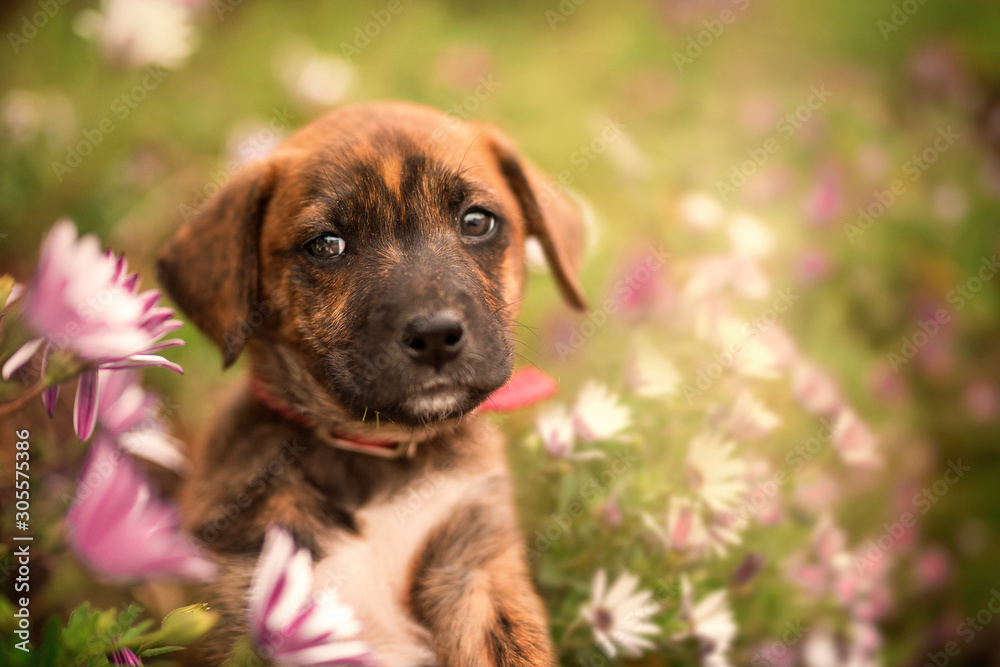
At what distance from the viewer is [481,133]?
284 centimetres

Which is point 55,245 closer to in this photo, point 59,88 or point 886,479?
point 59,88

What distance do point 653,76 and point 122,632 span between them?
4.30m

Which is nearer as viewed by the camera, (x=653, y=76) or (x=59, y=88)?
(x=59, y=88)

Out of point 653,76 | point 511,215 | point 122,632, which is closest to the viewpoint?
point 122,632

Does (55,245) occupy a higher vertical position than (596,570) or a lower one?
higher

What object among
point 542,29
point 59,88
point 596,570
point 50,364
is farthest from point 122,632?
point 542,29

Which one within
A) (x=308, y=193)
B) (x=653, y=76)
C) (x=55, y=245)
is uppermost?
(x=55, y=245)

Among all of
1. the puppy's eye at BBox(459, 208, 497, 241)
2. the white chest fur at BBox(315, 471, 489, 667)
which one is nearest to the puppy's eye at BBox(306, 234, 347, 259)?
the puppy's eye at BBox(459, 208, 497, 241)

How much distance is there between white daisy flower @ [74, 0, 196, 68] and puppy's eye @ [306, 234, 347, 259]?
1.81 metres

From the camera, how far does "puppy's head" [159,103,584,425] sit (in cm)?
215

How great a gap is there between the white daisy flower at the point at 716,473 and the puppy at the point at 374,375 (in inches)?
25.9

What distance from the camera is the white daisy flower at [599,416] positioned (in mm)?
2443

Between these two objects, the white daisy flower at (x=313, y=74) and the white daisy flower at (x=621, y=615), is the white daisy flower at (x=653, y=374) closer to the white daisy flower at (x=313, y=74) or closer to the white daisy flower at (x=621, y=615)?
the white daisy flower at (x=621, y=615)

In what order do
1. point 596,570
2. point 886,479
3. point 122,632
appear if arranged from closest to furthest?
point 122,632 < point 596,570 < point 886,479
